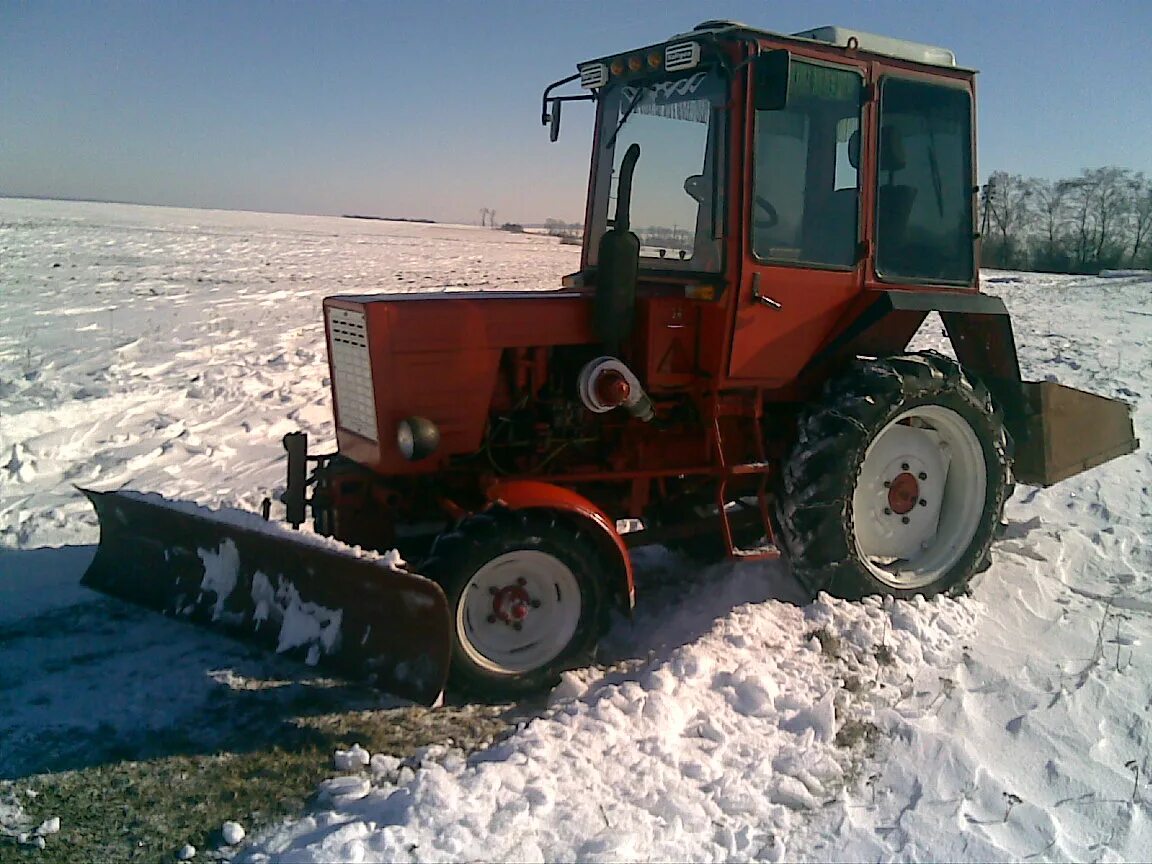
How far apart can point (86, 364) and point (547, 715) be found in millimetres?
7649

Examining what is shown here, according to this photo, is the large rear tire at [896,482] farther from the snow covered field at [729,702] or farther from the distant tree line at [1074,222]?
the distant tree line at [1074,222]

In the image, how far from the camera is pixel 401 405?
3902 millimetres

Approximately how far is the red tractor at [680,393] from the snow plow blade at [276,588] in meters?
0.02

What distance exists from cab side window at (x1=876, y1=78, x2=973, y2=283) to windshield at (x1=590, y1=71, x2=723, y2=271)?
932 millimetres

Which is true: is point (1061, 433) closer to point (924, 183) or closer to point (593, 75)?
point (924, 183)

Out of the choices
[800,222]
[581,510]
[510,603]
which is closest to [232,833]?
[510,603]

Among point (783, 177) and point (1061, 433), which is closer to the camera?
point (783, 177)

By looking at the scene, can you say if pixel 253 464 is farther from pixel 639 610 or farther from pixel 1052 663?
pixel 1052 663

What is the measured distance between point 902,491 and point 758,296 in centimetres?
153

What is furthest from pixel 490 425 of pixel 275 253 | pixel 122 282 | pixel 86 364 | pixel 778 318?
pixel 275 253

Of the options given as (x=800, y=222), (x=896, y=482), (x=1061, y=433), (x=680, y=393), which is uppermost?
(x=800, y=222)

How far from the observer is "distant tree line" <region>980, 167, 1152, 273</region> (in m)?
45.7

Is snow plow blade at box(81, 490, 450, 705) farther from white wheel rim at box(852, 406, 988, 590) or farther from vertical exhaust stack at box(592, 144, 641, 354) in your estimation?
white wheel rim at box(852, 406, 988, 590)

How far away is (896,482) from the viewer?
4.84m
